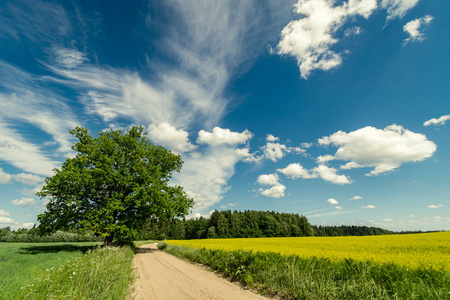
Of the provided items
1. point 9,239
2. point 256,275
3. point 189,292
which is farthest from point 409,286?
point 9,239

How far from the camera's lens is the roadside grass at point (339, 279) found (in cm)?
503

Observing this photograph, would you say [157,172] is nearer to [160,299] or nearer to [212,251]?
[212,251]

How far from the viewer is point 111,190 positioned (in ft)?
68.3

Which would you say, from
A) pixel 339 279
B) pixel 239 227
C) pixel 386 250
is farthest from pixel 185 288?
pixel 239 227

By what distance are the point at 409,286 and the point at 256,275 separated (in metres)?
5.61

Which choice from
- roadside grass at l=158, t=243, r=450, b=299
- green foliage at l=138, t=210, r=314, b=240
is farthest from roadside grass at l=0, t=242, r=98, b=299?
green foliage at l=138, t=210, r=314, b=240

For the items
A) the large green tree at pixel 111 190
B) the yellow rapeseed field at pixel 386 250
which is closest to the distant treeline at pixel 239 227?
the large green tree at pixel 111 190

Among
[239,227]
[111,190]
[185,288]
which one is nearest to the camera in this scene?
[185,288]

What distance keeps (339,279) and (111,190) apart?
2249 centimetres

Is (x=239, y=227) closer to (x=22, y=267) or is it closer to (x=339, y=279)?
(x=339, y=279)

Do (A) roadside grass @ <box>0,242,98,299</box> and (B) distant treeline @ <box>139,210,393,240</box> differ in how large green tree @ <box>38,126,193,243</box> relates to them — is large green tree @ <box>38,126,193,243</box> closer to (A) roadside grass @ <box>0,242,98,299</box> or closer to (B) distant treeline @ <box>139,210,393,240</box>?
(A) roadside grass @ <box>0,242,98,299</box>

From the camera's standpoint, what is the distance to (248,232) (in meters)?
71.2

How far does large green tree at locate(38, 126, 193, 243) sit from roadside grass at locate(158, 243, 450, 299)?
14064mm

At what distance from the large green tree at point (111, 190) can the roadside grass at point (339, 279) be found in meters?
14.1
